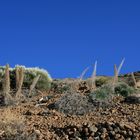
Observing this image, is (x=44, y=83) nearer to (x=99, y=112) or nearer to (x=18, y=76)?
(x=18, y=76)

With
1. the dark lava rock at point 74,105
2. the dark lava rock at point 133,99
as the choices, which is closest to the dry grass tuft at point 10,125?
the dark lava rock at point 74,105

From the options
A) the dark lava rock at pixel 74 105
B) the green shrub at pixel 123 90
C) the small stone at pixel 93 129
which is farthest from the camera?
the green shrub at pixel 123 90

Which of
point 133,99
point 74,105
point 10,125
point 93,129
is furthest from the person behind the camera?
point 133,99

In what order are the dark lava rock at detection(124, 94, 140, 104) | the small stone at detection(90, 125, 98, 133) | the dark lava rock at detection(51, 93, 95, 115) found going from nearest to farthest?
the small stone at detection(90, 125, 98, 133) → the dark lava rock at detection(51, 93, 95, 115) → the dark lava rock at detection(124, 94, 140, 104)

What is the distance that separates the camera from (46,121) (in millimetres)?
13945

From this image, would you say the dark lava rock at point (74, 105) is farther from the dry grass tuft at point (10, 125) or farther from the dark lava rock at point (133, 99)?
the dry grass tuft at point (10, 125)

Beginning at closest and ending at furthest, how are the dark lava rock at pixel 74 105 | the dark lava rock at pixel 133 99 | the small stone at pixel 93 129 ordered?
the small stone at pixel 93 129 < the dark lava rock at pixel 74 105 < the dark lava rock at pixel 133 99

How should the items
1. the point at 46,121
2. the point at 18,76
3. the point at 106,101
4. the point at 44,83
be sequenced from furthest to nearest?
the point at 44,83, the point at 18,76, the point at 106,101, the point at 46,121

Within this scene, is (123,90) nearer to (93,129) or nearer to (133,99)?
(133,99)

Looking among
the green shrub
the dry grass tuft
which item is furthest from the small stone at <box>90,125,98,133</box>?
the green shrub

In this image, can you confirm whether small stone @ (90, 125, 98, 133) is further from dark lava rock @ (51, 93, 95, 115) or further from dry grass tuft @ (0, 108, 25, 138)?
dark lava rock @ (51, 93, 95, 115)

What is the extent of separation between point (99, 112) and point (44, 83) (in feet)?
22.4

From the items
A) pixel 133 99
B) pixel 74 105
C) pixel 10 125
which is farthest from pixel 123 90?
pixel 10 125

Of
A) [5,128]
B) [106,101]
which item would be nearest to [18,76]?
[106,101]
